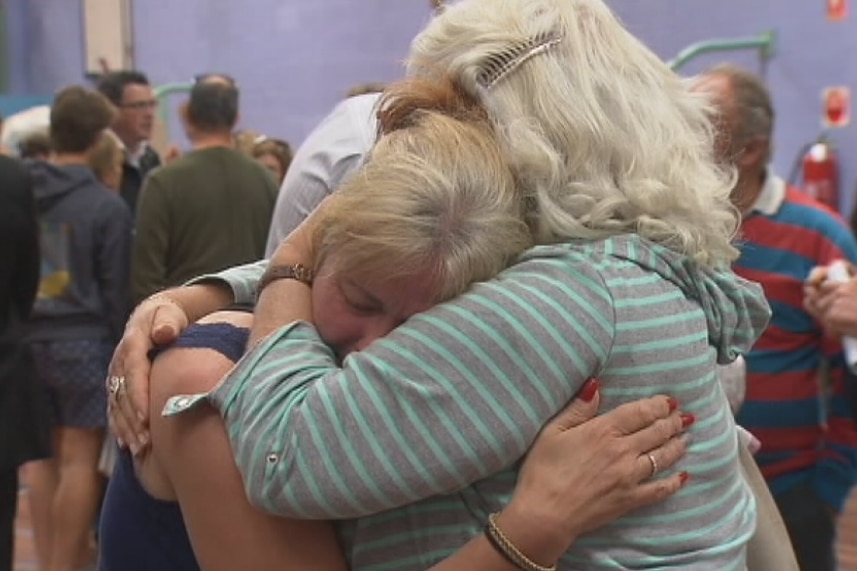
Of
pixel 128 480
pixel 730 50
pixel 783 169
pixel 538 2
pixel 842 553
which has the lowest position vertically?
pixel 842 553

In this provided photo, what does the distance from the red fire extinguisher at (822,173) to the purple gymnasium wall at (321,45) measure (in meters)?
0.06

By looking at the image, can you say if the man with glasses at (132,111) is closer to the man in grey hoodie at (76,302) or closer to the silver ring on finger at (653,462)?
the man in grey hoodie at (76,302)

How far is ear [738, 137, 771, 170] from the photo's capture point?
8.65 feet

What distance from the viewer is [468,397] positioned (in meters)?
1.03

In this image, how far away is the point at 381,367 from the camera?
103cm

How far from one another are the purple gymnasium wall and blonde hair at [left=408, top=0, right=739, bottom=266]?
459cm

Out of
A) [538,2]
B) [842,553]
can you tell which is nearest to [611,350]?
[538,2]

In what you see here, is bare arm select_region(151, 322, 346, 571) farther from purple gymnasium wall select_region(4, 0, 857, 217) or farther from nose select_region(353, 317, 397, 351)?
purple gymnasium wall select_region(4, 0, 857, 217)

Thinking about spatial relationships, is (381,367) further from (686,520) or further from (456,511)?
(686,520)

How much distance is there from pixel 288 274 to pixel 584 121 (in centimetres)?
32

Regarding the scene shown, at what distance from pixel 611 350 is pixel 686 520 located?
0.65ft

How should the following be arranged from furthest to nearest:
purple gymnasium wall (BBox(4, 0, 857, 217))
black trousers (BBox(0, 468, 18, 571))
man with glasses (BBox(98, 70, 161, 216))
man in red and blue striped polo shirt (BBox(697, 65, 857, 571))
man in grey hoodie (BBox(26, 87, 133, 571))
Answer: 1. purple gymnasium wall (BBox(4, 0, 857, 217))
2. man with glasses (BBox(98, 70, 161, 216))
3. man in grey hoodie (BBox(26, 87, 133, 571))
4. black trousers (BBox(0, 468, 18, 571))
5. man in red and blue striped polo shirt (BBox(697, 65, 857, 571))

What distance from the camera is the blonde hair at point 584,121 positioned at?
1.12m

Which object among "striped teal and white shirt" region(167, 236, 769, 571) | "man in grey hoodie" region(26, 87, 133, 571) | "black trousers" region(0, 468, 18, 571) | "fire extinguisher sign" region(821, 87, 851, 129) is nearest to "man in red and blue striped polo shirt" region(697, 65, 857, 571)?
"striped teal and white shirt" region(167, 236, 769, 571)
